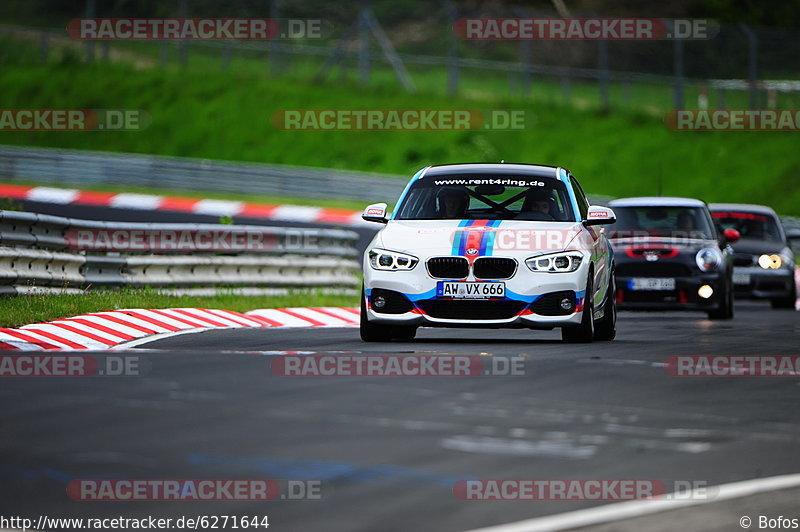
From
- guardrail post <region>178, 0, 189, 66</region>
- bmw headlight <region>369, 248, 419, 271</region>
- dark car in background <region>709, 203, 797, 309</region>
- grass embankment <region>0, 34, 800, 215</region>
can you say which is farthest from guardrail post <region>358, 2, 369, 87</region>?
bmw headlight <region>369, 248, 419, 271</region>

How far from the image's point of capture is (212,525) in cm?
611

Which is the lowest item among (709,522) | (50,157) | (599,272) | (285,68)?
(709,522)

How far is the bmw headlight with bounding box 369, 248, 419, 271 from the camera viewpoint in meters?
13.2

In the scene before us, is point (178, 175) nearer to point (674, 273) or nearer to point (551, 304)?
point (674, 273)

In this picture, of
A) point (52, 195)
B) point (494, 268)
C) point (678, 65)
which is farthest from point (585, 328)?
point (678, 65)

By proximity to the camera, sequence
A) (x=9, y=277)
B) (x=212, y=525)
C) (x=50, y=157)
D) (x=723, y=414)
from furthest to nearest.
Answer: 1. (x=50, y=157)
2. (x=9, y=277)
3. (x=723, y=414)
4. (x=212, y=525)

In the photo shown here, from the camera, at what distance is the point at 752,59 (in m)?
37.7

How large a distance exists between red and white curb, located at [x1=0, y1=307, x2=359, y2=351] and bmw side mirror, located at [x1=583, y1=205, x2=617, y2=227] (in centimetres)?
366

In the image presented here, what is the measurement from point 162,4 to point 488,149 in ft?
36.0

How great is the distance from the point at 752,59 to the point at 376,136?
43.0ft

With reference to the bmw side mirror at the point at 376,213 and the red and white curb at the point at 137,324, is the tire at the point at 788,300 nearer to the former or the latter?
the red and white curb at the point at 137,324

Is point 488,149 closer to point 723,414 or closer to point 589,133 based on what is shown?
point 589,133

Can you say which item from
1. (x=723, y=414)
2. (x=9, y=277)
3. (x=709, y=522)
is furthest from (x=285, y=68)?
(x=709, y=522)

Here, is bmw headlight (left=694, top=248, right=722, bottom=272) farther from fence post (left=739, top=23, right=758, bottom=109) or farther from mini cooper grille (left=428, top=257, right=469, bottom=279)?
fence post (left=739, top=23, right=758, bottom=109)
